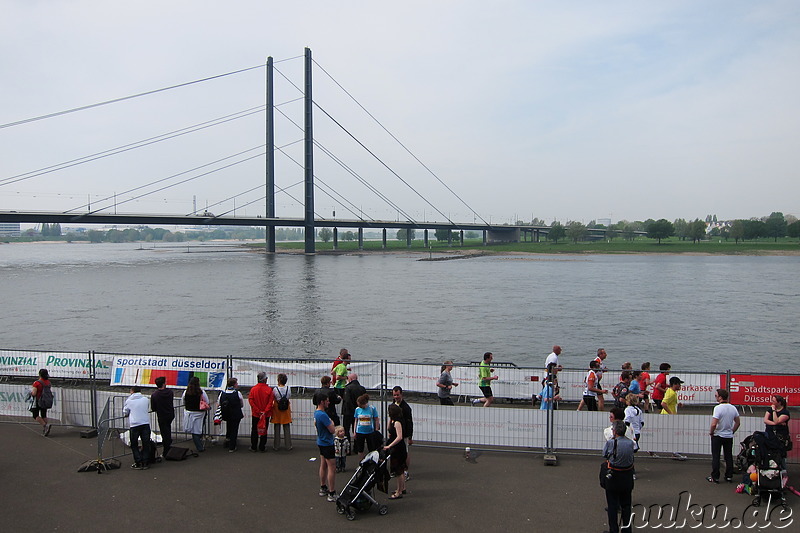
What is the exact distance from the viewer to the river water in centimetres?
2610

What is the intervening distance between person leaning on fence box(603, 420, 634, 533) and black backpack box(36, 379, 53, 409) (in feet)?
28.8

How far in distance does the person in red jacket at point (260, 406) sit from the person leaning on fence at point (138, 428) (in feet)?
4.90

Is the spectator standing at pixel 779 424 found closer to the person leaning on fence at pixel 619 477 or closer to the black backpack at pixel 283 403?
the person leaning on fence at pixel 619 477

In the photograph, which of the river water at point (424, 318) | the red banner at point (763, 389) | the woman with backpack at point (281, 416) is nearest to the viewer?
the woman with backpack at point (281, 416)

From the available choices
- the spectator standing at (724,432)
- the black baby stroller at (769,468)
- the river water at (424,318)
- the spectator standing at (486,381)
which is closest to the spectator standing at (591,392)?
the spectator standing at (486,381)

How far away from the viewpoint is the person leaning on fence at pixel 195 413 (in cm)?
966

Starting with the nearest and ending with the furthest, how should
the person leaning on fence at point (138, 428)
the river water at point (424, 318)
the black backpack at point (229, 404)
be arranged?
the person leaning on fence at point (138, 428)
the black backpack at point (229, 404)
the river water at point (424, 318)

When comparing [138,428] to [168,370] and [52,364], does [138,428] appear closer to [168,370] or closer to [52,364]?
[168,370]

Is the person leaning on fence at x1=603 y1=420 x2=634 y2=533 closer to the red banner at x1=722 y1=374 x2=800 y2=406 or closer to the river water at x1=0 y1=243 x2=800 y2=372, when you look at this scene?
the red banner at x1=722 y1=374 x2=800 y2=406

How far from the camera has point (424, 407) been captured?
32.9 ft

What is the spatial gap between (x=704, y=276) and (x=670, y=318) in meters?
38.2

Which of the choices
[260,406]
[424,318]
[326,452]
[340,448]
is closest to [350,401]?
[340,448]

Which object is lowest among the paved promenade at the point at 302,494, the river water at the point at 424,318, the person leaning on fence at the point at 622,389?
the river water at the point at 424,318

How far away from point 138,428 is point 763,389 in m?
10.4
